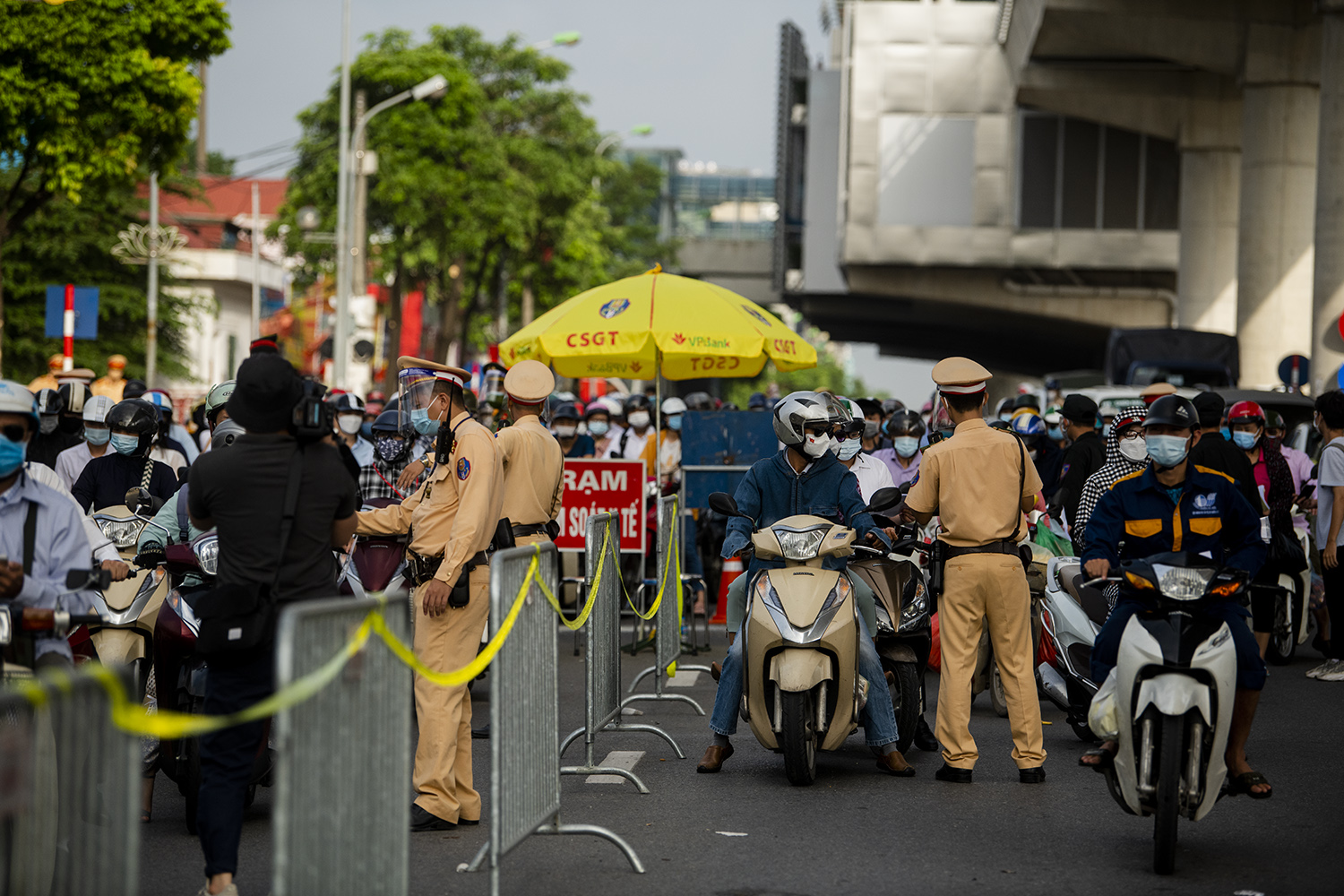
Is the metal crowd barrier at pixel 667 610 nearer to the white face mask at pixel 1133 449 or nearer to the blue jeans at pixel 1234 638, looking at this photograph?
the white face mask at pixel 1133 449

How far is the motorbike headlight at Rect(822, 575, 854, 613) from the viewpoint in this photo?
7.84 meters

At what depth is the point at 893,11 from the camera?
4753 centimetres

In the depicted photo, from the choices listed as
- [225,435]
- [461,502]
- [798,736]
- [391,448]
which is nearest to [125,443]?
[225,435]

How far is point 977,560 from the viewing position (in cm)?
806

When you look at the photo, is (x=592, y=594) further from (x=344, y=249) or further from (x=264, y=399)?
(x=344, y=249)

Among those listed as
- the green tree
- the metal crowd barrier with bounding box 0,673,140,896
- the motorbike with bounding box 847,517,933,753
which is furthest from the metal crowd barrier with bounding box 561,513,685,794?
the green tree

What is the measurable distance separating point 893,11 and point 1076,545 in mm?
39823

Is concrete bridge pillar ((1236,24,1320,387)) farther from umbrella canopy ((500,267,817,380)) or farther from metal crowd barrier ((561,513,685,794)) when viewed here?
metal crowd barrier ((561,513,685,794))

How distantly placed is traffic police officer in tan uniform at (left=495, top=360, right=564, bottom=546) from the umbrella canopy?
2571 millimetres

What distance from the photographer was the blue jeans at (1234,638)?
6.46m

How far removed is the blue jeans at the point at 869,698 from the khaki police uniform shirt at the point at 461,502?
5.25ft

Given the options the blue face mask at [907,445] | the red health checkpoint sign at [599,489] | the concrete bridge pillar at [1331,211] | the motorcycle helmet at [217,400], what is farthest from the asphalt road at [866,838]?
the concrete bridge pillar at [1331,211]

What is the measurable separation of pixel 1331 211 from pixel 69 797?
24417mm

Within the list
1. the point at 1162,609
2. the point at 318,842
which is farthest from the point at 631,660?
the point at 318,842
